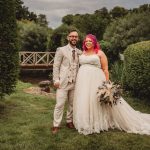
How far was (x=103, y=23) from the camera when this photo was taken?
169ft

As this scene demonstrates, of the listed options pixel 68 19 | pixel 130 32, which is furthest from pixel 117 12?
pixel 130 32

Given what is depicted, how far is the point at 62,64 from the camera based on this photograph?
8938 mm

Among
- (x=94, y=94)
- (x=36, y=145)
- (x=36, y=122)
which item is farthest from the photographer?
(x=36, y=122)

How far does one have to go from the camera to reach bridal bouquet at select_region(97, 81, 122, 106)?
28.9 feet

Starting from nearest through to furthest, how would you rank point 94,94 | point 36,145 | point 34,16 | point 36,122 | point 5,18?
point 36,145 < point 94,94 < point 36,122 < point 5,18 < point 34,16

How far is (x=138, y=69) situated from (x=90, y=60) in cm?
569

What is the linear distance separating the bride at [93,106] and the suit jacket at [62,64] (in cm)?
33

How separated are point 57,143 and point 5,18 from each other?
157 inches

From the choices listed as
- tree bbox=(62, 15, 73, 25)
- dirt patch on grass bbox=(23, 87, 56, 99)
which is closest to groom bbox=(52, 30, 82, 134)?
dirt patch on grass bbox=(23, 87, 56, 99)

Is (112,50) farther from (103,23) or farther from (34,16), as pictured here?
(34,16)

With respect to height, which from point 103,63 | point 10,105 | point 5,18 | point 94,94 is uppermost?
point 5,18

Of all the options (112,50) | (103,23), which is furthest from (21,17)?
(112,50)

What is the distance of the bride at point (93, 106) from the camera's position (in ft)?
29.3

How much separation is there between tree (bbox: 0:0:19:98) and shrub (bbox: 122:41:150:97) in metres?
4.60
